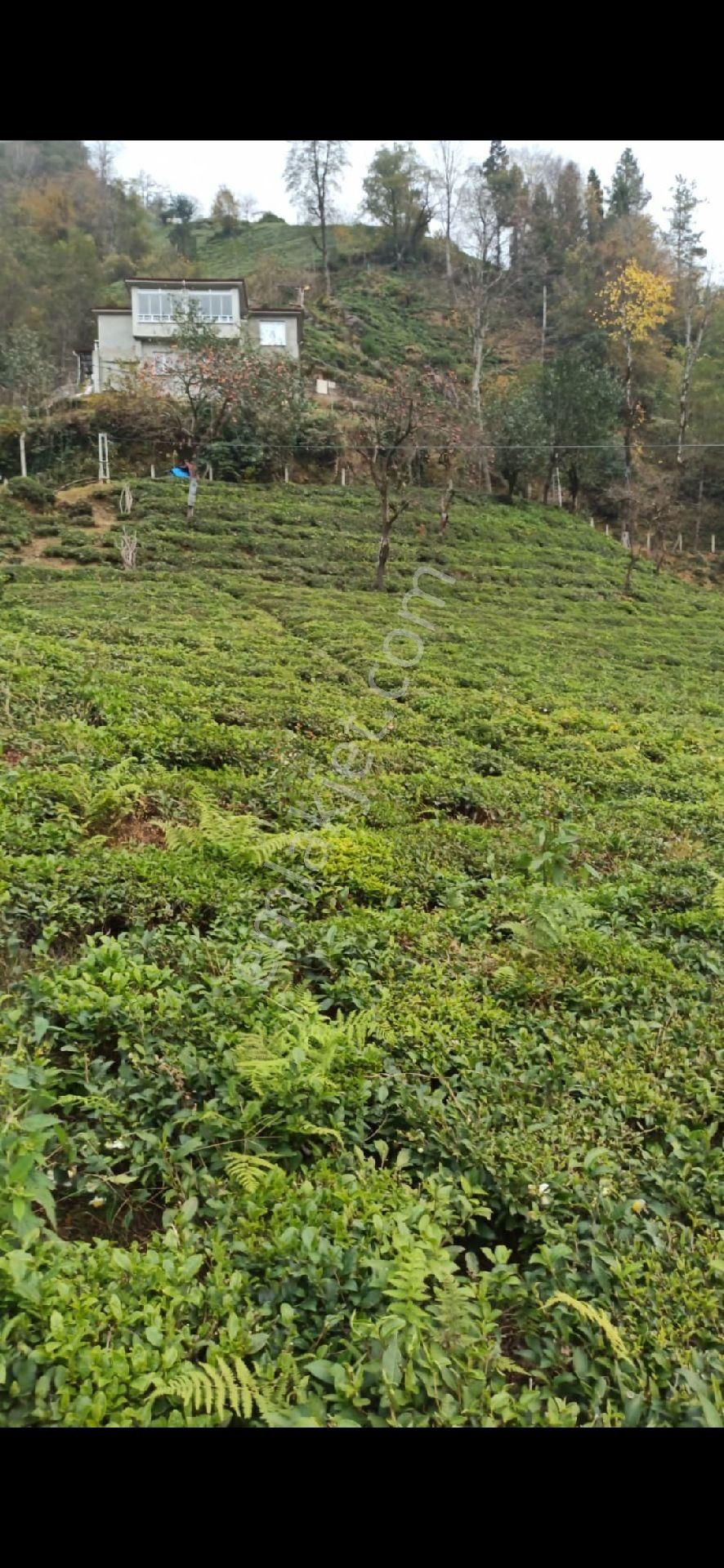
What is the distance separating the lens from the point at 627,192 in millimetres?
54781

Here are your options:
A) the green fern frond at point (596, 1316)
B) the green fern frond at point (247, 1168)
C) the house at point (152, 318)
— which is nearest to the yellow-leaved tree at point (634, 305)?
the house at point (152, 318)

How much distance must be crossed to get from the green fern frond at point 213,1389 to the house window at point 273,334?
37028 millimetres

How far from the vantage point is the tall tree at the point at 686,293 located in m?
36.0

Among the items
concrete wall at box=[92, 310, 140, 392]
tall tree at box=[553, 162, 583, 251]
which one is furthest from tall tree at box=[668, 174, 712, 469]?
concrete wall at box=[92, 310, 140, 392]

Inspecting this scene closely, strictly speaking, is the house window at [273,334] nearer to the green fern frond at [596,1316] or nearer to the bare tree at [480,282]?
the bare tree at [480,282]

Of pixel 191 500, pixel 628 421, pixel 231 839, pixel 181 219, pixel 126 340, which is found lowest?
pixel 231 839

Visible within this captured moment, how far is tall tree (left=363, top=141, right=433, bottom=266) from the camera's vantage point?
56156mm

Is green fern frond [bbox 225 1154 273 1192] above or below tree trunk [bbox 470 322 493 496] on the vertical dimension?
below

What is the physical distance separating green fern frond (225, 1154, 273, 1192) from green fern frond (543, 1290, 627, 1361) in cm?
98

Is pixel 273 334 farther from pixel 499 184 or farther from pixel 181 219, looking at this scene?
pixel 181 219

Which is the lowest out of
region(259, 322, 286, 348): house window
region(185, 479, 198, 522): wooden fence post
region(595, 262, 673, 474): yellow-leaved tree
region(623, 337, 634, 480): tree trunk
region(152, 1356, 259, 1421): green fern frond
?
region(152, 1356, 259, 1421): green fern frond

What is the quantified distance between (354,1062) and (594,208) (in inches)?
2557

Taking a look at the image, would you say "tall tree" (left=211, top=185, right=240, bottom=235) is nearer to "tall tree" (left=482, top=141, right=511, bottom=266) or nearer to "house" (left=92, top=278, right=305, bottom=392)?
"tall tree" (left=482, top=141, right=511, bottom=266)

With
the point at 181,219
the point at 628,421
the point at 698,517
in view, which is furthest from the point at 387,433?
the point at 181,219
